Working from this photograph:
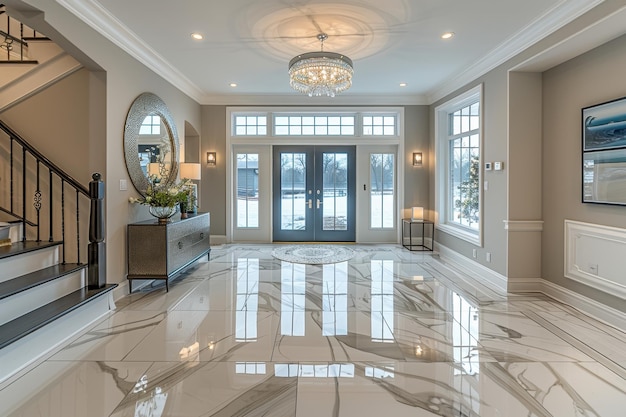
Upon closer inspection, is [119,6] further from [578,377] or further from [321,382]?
[578,377]

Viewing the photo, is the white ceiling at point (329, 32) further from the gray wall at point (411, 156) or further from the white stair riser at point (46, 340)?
the white stair riser at point (46, 340)

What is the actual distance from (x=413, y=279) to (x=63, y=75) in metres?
4.94

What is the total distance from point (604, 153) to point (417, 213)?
3529 millimetres

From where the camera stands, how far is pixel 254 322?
124 inches

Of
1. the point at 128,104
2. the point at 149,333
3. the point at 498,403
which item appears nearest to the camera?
the point at 498,403

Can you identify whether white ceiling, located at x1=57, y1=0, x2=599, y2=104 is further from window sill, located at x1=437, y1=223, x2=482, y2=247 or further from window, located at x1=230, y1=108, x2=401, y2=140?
window sill, located at x1=437, y1=223, x2=482, y2=247

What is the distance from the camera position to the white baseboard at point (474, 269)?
14.0ft

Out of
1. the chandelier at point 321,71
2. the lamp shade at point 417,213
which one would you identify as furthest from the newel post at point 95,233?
the lamp shade at point 417,213

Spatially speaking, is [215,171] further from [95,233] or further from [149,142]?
[95,233]

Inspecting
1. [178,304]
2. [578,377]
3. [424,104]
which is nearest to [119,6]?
[178,304]

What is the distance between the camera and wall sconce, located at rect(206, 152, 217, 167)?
22.9 ft

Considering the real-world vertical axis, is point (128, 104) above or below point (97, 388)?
above

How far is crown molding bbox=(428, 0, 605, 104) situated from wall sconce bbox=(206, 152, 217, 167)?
4806mm

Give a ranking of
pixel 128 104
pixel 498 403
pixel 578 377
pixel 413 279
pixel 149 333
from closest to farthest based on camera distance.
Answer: pixel 498 403
pixel 578 377
pixel 149 333
pixel 128 104
pixel 413 279
